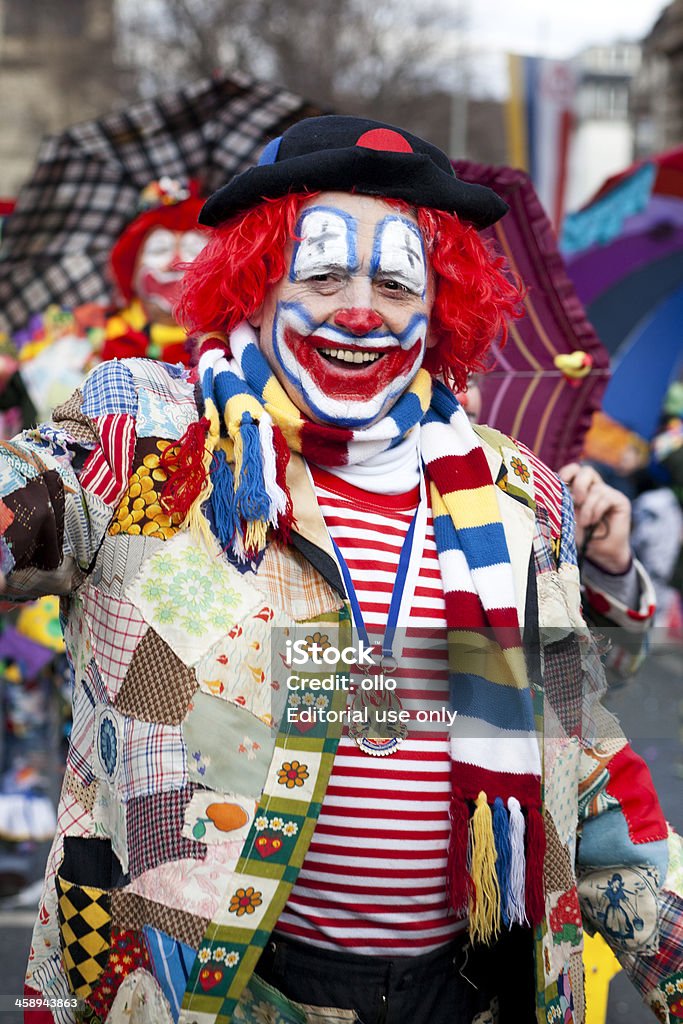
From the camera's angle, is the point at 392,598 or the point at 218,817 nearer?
the point at 218,817

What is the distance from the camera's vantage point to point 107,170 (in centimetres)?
528

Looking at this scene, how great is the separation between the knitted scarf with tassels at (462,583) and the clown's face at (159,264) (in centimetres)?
282

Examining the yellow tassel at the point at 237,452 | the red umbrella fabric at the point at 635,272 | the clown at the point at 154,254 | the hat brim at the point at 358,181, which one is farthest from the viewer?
the red umbrella fabric at the point at 635,272

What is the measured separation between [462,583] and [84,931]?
793 millimetres

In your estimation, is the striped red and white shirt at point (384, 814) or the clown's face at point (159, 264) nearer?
the striped red and white shirt at point (384, 814)

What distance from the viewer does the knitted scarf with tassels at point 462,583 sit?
1.93 m

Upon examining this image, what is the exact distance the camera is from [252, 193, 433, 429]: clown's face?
6.91 feet

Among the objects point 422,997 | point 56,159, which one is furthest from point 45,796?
point 422,997

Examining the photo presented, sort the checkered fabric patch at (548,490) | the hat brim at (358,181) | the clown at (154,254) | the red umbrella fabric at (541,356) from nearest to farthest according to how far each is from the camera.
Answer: the hat brim at (358,181) < the checkered fabric patch at (548,490) < the red umbrella fabric at (541,356) < the clown at (154,254)

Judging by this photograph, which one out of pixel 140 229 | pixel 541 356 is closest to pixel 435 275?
pixel 541 356

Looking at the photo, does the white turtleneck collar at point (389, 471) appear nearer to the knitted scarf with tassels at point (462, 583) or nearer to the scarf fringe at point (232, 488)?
the knitted scarf with tassels at point (462, 583)

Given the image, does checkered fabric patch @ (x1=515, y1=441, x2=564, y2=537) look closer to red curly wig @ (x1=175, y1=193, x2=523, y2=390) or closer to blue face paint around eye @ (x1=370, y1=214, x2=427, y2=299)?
red curly wig @ (x1=175, y1=193, x2=523, y2=390)

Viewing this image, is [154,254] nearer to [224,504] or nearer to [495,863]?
[224,504]

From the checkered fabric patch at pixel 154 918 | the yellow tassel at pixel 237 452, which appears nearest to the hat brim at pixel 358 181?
the yellow tassel at pixel 237 452
